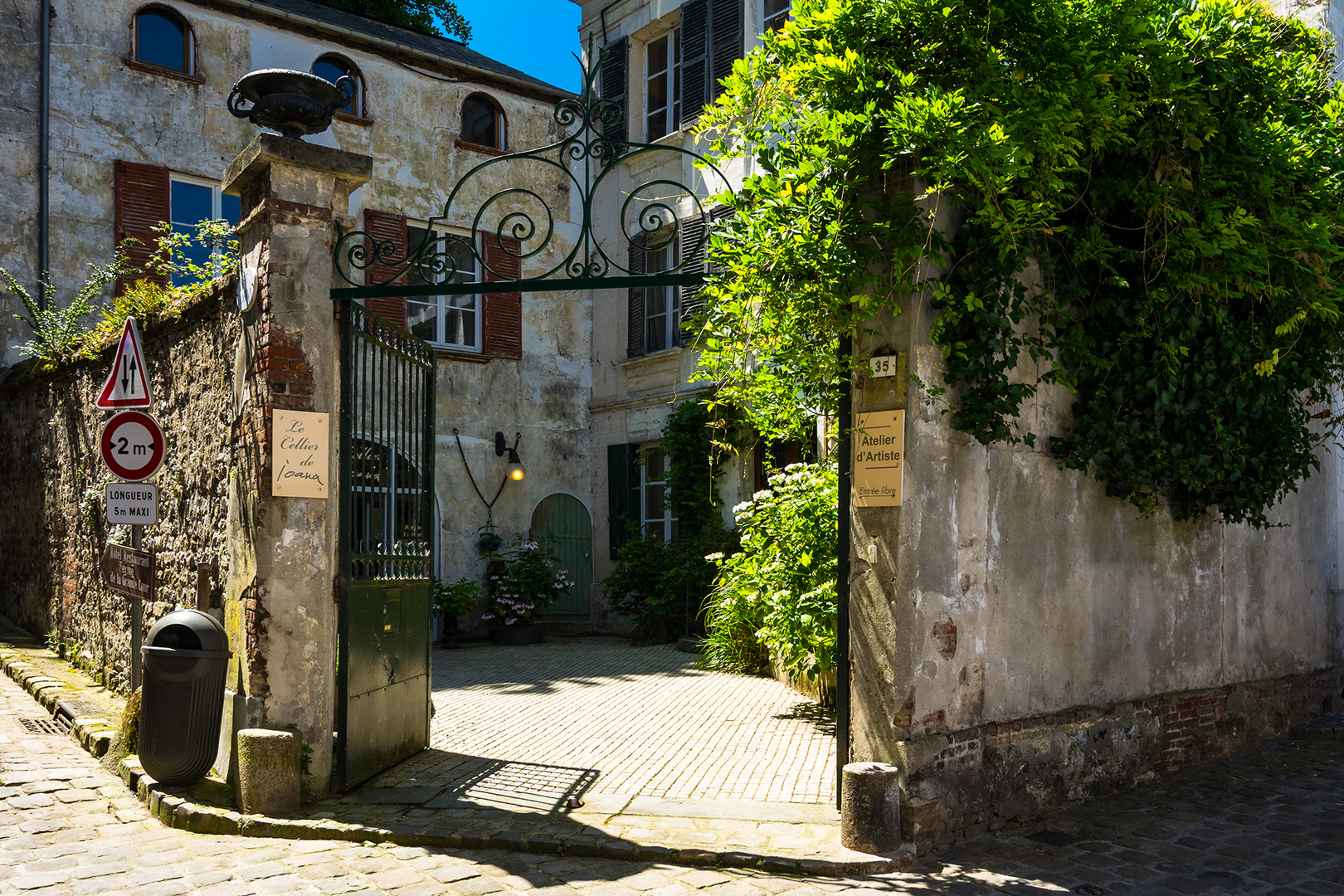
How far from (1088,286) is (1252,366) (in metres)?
1.29

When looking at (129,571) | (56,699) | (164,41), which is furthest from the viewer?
(164,41)

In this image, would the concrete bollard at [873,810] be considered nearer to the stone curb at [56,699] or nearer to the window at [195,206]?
the stone curb at [56,699]

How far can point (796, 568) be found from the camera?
25.5ft

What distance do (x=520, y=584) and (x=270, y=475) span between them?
8366 mm

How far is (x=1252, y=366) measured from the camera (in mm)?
6180

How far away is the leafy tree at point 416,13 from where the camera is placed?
19.6 m

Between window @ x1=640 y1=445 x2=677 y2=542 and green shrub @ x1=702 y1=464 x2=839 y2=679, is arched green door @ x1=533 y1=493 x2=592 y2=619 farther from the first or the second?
green shrub @ x1=702 y1=464 x2=839 y2=679

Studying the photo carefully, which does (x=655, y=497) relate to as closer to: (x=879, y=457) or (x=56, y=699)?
(x=56, y=699)

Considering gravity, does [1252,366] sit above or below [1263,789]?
above

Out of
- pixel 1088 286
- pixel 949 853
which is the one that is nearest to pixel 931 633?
pixel 949 853

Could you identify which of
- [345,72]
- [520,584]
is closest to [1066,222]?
[520,584]

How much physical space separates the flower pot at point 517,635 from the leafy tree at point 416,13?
1170cm

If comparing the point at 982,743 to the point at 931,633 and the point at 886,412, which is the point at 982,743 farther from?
the point at 886,412

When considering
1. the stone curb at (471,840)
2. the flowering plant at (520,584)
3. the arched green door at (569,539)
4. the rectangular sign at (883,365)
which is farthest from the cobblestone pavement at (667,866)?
the arched green door at (569,539)
